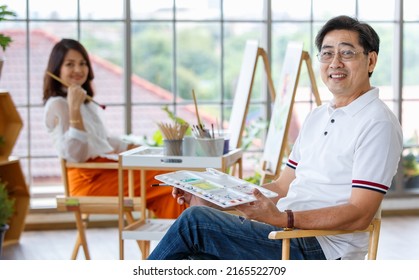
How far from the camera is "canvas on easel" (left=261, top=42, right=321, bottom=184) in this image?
4543 millimetres

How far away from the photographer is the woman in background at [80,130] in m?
4.87

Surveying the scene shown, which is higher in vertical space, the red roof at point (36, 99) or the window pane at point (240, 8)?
the window pane at point (240, 8)

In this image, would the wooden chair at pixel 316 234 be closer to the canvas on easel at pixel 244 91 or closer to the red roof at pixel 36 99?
the canvas on easel at pixel 244 91

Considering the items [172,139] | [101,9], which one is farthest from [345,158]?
[101,9]

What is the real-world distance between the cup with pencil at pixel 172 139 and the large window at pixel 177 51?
1.79 metres

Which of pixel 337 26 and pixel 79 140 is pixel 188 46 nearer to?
pixel 79 140

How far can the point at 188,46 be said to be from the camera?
9.44 meters

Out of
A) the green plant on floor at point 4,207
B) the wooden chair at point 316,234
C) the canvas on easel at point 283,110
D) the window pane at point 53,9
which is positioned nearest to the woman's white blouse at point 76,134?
the green plant on floor at point 4,207

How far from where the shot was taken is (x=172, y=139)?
4012 mm

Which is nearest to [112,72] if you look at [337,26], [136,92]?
[136,92]

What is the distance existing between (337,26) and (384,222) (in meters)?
3.24

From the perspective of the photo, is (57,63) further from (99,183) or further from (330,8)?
(330,8)
